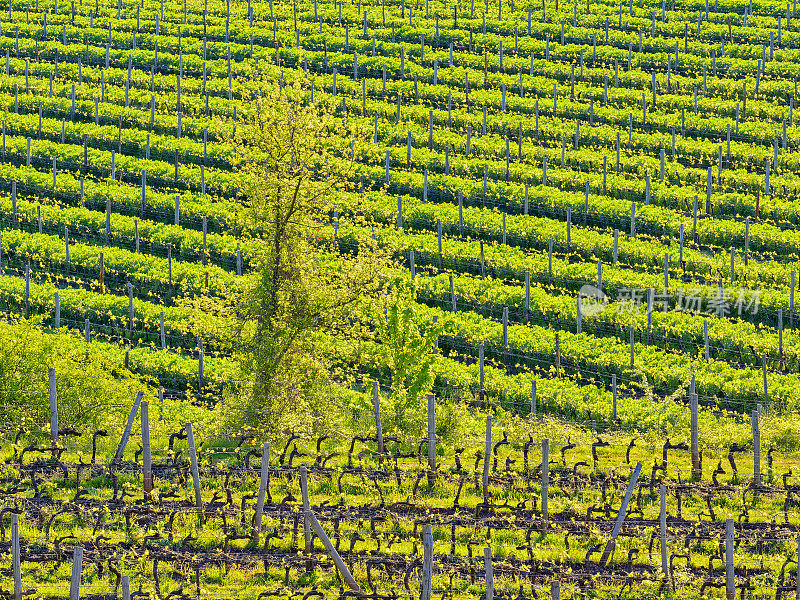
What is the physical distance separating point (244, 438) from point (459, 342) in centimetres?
1003

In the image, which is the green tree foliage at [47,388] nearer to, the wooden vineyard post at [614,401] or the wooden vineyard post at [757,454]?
the wooden vineyard post at [614,401]

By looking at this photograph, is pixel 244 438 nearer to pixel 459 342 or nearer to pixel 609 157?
pixel 459 342

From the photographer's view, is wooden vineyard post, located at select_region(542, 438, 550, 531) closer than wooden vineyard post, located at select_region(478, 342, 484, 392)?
Yes

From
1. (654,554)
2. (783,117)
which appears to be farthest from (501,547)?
(783,117)

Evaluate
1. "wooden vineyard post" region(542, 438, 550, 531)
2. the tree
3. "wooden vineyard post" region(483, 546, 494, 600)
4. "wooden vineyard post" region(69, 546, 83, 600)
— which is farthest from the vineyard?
"wooden vineyard post" region(483, 546, 494, 600)

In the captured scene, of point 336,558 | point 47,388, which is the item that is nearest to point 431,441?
point 336,558

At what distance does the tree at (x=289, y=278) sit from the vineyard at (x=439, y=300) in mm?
739

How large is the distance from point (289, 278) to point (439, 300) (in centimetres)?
979

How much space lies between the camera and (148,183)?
4594cm

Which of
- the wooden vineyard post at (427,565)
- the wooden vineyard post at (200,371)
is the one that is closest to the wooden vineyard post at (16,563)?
the wooden vineyard post at (427,565)

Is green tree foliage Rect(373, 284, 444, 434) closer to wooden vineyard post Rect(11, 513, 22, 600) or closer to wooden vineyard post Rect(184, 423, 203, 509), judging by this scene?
wooden vineyard post Rect(184, 423, 203, 509)

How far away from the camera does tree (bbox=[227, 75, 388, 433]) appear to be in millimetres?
28906

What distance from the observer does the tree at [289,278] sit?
28.9 m

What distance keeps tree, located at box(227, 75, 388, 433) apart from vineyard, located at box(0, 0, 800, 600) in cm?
74
